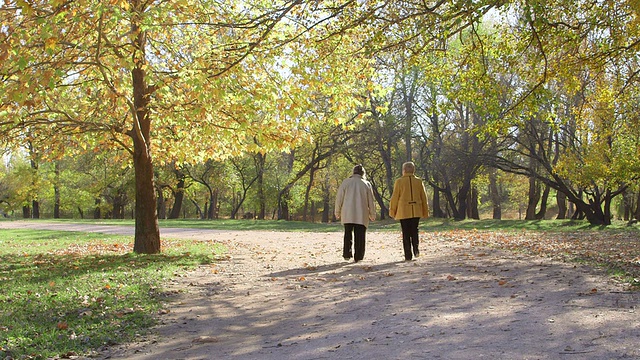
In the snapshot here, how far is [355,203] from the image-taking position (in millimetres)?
10719

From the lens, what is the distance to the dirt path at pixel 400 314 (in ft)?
15.7

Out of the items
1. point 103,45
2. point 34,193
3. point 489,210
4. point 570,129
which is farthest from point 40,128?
point 489,210

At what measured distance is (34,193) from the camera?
165ft

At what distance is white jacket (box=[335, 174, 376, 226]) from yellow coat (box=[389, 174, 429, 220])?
0.48 meters

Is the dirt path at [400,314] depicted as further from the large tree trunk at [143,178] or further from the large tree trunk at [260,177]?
the large tree trunk at [260,177]

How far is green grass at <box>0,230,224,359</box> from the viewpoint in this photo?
5.59 meters

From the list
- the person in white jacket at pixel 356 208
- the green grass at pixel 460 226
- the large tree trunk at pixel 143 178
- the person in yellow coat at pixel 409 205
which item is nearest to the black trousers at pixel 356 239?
the person in white jacket at pixel 356 208

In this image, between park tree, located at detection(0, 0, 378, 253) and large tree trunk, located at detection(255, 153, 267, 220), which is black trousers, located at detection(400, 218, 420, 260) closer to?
park tree, located at detection(0, 0, 378, 253)

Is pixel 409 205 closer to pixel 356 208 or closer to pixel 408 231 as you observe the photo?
pixel 408 231

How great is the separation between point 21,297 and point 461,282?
6.47m

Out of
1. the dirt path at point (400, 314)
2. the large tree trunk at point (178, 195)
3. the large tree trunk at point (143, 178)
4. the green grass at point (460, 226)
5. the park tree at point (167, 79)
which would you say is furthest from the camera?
the large tree trunk at point (178, 195)

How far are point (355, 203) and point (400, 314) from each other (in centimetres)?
465

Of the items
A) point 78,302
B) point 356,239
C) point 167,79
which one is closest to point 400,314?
point 78,302

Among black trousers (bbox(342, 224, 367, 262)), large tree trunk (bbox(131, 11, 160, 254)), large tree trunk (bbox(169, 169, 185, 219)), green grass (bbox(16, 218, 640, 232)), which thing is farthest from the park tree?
large tree trunk (bbox(169, 169, 185, 219))
